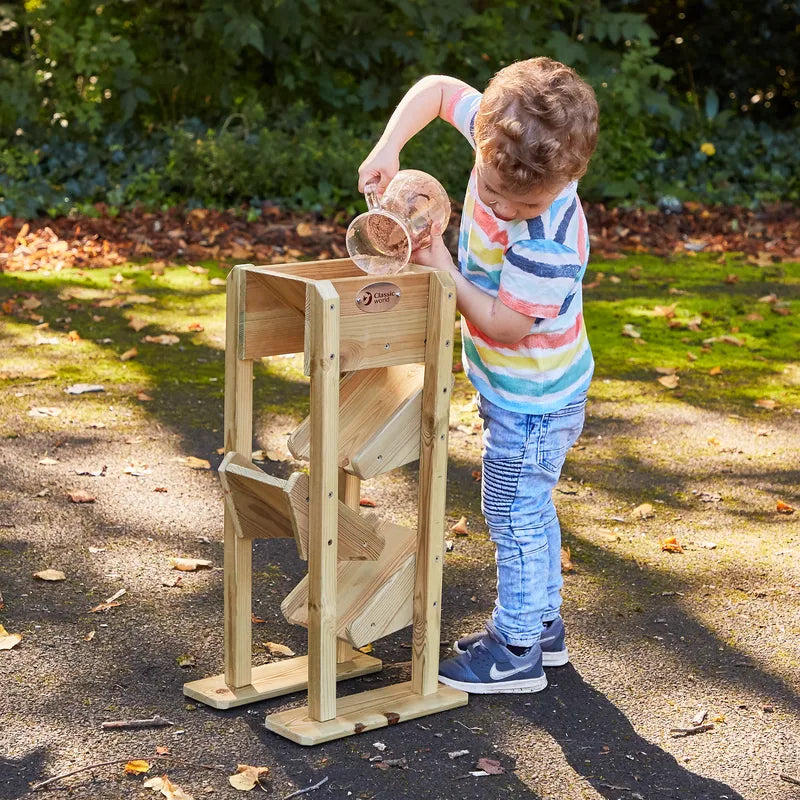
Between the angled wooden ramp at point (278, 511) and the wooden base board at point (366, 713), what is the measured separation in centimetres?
33

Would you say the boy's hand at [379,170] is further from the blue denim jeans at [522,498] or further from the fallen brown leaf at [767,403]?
the fallen brown leaf at [767,403]

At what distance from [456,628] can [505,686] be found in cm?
35

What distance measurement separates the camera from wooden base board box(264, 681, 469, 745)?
8.46 ft

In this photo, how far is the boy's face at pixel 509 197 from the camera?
2.45 m

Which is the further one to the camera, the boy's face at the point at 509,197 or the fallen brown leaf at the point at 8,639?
the fallen brown leaf at the point at 8,639

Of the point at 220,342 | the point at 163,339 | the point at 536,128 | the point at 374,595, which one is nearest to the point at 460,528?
the point at 374,595

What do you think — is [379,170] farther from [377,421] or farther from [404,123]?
[377,421]

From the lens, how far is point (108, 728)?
259 cm

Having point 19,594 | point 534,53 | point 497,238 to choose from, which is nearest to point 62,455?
point 19,594

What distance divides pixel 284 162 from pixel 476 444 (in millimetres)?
4473

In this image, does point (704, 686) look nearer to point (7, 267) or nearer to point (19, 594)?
point (19, 594)

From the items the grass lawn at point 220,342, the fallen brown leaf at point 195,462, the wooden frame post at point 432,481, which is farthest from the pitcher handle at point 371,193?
the grass lawn at point 220,342

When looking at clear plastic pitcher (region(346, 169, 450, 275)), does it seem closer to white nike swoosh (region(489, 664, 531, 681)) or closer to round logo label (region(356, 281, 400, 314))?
round logo label (region(356, 281, 400, 314))

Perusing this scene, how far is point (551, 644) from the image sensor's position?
2.99 metres
